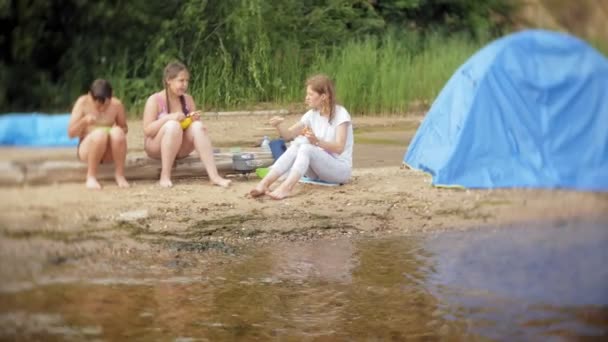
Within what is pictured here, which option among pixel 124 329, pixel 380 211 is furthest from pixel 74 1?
pixel 124 329

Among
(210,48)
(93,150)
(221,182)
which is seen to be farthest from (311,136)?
(210,48)

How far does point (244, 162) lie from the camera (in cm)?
477

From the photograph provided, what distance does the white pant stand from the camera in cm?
430

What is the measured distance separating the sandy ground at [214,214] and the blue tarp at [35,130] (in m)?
0.05

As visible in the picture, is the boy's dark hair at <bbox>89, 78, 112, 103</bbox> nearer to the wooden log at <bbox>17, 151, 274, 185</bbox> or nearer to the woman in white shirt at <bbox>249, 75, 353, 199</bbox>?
the wooden log at <bbox>17, 151, 274, 185</bbox>

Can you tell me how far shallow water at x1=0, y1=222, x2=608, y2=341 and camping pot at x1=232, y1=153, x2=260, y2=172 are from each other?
1.09 m

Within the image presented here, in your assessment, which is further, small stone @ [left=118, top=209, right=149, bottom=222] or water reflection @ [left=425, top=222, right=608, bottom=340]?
small stone @ [left=118, top=209, right=149, bottom=222]

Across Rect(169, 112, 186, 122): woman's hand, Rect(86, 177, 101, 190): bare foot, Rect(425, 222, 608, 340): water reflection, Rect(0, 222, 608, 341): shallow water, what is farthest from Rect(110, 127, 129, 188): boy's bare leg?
Rect(425, 222, 608, 340): water reflection

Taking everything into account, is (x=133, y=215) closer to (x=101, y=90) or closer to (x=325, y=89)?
(x=101, y=90)

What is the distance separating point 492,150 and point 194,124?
4.72ft

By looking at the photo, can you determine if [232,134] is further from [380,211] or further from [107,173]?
[380,211]

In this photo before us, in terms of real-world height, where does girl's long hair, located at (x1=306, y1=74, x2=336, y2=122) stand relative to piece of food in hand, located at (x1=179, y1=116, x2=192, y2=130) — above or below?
above

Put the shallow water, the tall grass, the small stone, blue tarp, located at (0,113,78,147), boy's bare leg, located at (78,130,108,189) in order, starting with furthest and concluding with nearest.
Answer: the tall grass < boy's bare leg, located at (78,130,108,189) < blue tarp, located at (0,113,78,147) < the small stone < the shallow water

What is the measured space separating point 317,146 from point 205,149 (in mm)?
507
